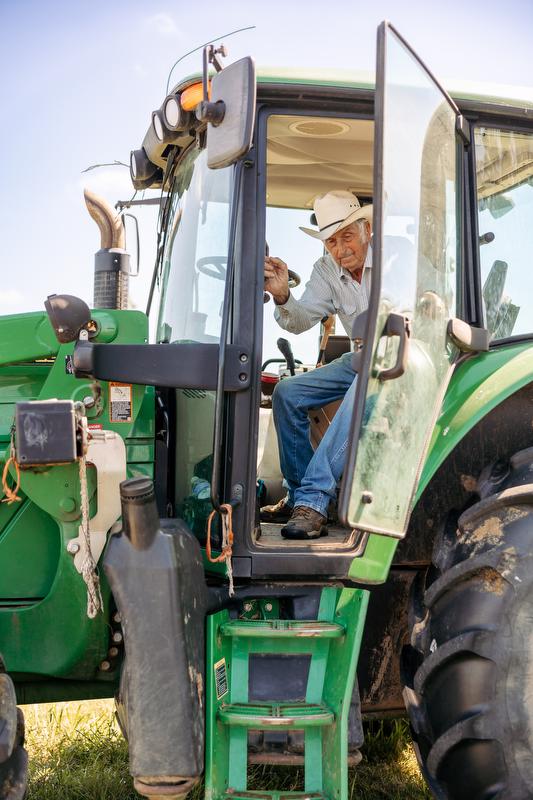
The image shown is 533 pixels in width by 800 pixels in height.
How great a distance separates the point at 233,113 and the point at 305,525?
1298 millimetres

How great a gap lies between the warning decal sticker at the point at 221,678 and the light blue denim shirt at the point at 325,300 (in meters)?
1.36

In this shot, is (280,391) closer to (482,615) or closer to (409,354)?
(409,354)

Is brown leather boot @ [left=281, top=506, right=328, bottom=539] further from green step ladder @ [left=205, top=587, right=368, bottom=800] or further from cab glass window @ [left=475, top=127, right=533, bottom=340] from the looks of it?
cab glass window @ [left=475, top=127, right=533, bottom=340]

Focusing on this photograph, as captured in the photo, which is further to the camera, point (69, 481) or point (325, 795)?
point (69, 481)

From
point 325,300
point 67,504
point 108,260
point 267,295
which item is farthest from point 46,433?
point 325,300

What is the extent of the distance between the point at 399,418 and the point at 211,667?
0.90 meters

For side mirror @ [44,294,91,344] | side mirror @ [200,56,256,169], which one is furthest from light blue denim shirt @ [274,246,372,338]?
side mirror @ [200,56,256,169]

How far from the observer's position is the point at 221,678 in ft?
7.96

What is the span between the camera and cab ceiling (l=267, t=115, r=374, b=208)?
273cm

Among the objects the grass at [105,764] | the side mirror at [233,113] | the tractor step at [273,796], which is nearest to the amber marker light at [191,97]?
the side mirror at [233,113]

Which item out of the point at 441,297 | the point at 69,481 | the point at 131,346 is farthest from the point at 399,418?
the point at 69,481

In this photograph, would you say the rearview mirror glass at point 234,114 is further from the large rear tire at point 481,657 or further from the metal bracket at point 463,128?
the large rear tire at point 481,657

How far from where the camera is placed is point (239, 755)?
2.37 metres

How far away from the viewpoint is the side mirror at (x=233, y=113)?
2.16m
